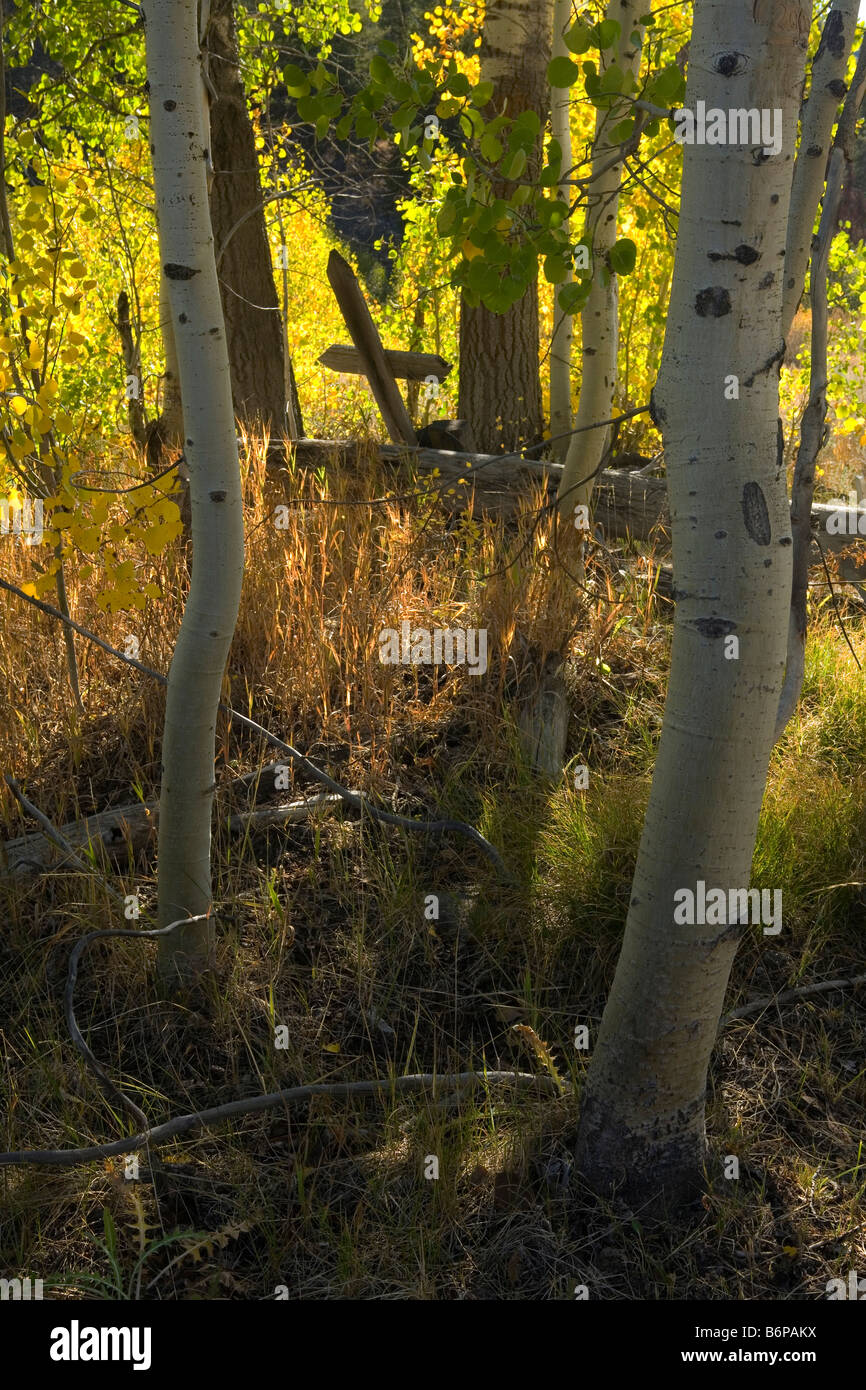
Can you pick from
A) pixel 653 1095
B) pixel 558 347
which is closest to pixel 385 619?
pixel 653 1095

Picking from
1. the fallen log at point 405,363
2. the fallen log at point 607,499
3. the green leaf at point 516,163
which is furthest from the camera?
the fallen log at point 405,363

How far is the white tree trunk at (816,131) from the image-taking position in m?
2.54

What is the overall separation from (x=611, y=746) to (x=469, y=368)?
3.67 m

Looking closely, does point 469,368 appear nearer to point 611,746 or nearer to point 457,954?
point 611,746

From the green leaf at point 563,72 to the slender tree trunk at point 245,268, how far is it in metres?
3.69

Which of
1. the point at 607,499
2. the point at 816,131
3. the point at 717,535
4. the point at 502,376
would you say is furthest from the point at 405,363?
the point at 717,535

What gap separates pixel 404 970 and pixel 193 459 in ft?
4.28

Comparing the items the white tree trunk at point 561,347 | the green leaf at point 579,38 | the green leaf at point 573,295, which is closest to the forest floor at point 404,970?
the green leaf at point 573,295

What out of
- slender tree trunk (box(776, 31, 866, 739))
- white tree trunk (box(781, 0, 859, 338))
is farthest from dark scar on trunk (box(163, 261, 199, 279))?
slender tree trunk (box(776, 31, 866, 739))

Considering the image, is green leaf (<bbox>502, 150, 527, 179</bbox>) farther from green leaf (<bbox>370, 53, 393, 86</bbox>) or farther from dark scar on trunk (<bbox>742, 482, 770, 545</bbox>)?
dark scar on trunk (<bbox>742, 482, 770, 545</bbox>)

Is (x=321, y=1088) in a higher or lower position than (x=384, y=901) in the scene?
lower

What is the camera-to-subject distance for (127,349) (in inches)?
232

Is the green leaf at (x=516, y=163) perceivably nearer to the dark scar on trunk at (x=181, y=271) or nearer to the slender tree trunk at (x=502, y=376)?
the dark scar on trunk at (x=181, y=271)

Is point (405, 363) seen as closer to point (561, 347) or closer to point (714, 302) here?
point (561, 347)
